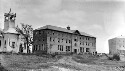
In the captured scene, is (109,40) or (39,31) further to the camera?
(109,40)

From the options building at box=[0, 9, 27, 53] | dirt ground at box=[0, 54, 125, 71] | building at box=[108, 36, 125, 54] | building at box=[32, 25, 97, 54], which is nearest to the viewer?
dirt ground at box=[0, 54, 125, 71]

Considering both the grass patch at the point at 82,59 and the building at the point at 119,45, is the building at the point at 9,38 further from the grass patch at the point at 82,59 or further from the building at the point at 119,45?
the building at the point at 119,45

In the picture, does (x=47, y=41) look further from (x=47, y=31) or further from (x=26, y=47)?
Result: (x=26, y=47)

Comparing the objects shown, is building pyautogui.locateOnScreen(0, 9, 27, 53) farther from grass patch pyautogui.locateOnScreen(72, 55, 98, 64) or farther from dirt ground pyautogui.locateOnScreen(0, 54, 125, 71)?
grass patch pyautogui.locateOnScreen(72, 55, 98, 64)

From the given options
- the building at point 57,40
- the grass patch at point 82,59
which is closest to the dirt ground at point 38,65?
the grass patch at point 82,59

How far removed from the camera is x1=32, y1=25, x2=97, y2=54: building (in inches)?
2552

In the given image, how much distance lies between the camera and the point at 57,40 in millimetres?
68500

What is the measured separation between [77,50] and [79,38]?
5440 mm

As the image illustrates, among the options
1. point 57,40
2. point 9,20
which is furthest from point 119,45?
point 9,20

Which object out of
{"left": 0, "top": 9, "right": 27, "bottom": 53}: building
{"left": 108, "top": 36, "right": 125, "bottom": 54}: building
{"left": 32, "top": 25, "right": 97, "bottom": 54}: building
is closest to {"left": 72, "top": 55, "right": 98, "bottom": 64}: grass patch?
{"left": 32, "top": 25, "right": 97, "bottom": 54}: building

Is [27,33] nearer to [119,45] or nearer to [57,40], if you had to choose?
[57,40]

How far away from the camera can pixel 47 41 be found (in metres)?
64.1

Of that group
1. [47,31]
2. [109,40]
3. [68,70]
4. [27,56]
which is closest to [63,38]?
[47,31]

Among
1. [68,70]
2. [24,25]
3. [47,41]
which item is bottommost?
[68,70]
